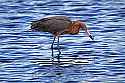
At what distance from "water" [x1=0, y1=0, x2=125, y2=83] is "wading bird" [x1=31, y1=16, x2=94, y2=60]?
304mm

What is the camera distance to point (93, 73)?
13.5 meters

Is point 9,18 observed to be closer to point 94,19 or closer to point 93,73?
point 94,19

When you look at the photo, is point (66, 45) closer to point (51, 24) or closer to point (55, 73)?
point (51, 24)

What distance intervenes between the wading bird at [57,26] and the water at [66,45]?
0.30m

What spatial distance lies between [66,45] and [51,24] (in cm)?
65

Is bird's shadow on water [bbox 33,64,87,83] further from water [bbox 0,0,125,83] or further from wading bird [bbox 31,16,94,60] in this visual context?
wading bird [bbox 31,16,94,60]

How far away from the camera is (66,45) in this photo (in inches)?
620

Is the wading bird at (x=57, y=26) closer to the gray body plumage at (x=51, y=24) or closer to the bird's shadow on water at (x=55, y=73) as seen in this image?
the gray body plumage at (x=51, y=24)

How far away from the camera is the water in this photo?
528 inches

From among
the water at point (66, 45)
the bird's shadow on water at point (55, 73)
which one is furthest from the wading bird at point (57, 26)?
the bird's shadow on water at point (55, 73)

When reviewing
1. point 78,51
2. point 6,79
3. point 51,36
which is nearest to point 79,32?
point 51,36

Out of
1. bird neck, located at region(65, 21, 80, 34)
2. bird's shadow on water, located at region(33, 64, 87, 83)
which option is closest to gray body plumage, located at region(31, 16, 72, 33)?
bird neck, located at region(65, 21, 80, 34)

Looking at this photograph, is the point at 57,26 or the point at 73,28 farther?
the point at 73,28

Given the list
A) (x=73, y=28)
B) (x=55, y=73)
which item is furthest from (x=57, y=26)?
(x=55, y=73)
